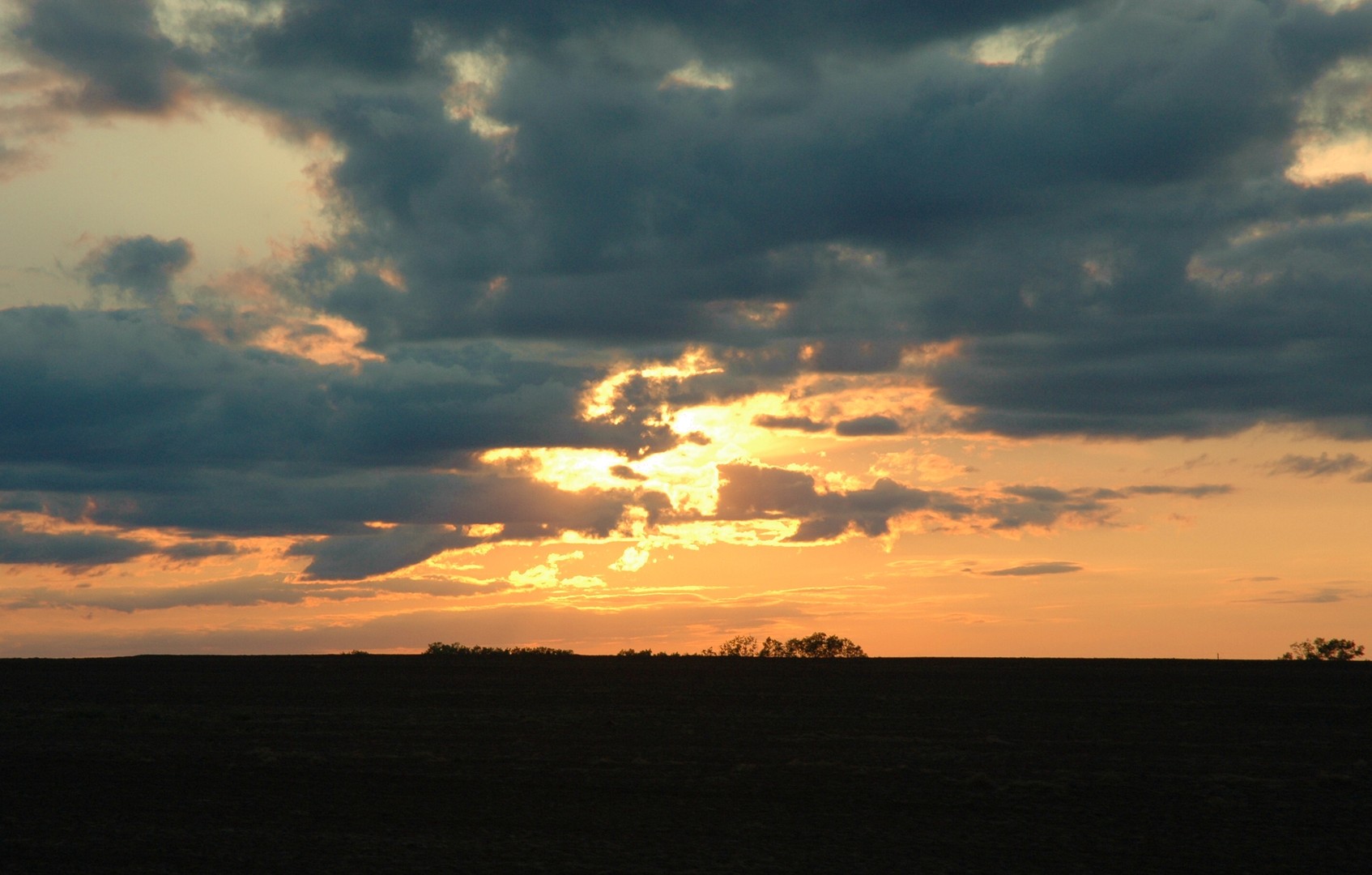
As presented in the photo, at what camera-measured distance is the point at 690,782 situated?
37.7 meters

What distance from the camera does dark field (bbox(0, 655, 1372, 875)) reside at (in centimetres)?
2803

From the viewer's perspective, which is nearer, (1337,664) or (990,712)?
(990,712)

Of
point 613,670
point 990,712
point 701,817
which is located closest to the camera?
point 701,817

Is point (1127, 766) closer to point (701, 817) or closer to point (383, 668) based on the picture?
point (701, 817)

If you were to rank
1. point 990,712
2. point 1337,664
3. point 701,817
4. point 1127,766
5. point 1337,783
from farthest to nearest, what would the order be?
1. point 1337,664
2. point 990,712
3. point 1127,766
4. point 1337,783
5. point 701,817

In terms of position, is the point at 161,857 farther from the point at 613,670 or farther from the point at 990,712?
the point at 613,670

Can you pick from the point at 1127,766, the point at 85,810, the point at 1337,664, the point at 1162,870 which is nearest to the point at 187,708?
the point at 85,810

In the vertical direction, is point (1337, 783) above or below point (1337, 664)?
below

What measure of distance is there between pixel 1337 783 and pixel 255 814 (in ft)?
102

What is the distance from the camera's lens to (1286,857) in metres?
27.8

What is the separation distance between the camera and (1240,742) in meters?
46.6

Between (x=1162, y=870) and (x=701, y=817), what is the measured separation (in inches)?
451

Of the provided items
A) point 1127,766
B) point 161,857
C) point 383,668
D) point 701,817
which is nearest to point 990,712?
point 1127,766

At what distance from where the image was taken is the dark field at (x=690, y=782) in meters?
28.0
